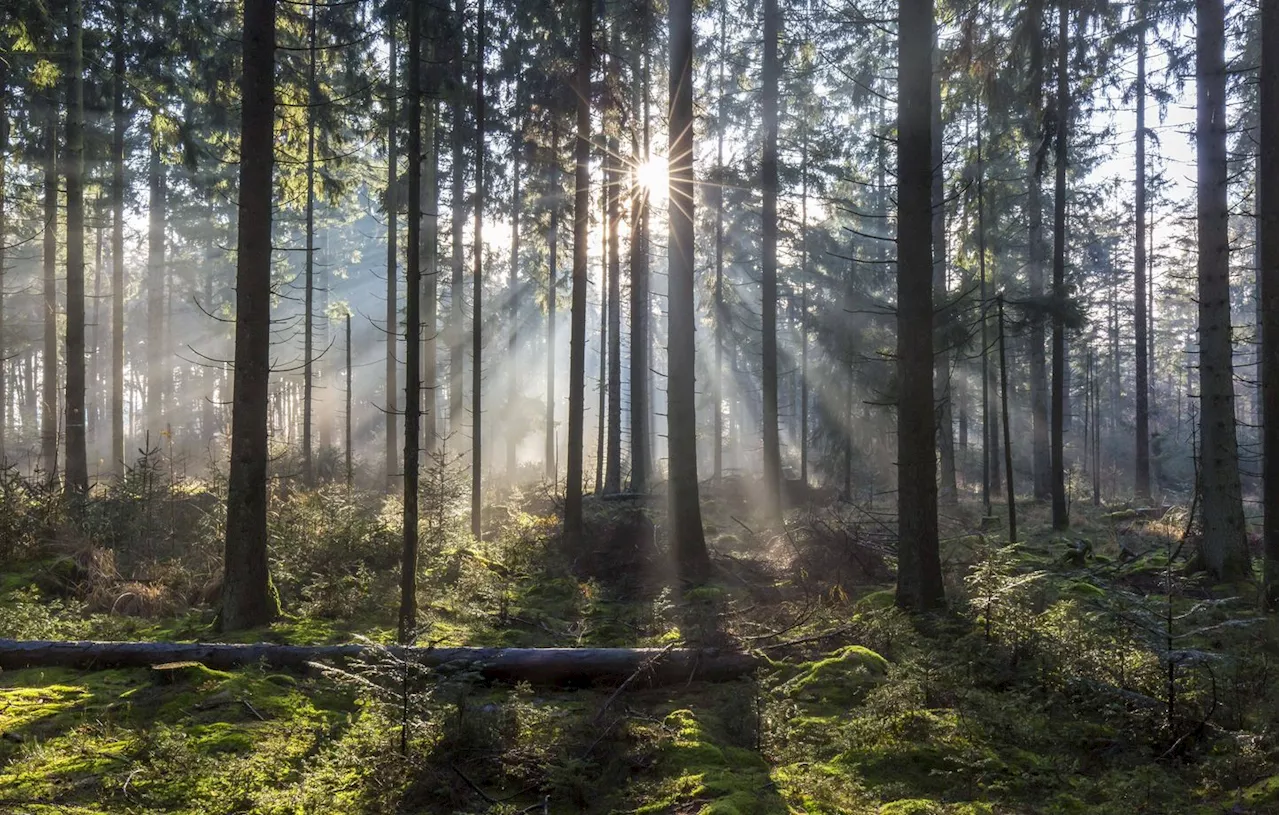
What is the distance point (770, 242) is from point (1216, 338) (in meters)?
9.72

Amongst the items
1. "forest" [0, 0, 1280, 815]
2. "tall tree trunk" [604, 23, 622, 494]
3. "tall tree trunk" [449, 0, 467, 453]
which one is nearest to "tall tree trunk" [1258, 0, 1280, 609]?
"forest" [0, 0, 1280, 815]

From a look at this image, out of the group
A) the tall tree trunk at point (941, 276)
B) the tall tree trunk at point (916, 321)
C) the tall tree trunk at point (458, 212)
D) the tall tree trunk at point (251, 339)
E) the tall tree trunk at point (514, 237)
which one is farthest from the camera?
the tall tree trunk at point (941, 276)

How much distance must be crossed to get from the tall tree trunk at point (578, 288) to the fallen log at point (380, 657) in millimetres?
6992

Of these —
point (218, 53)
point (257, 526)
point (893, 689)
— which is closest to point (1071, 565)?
point (893, 689)

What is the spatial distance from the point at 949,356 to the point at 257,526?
61.1 feet

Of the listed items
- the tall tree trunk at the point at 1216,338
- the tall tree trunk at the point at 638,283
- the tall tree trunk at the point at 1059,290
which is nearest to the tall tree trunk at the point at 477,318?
the tall tree trunk at the point at 638,283

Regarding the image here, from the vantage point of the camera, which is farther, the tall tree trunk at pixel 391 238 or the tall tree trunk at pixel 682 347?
the tall tree trunk at pixel 391 238

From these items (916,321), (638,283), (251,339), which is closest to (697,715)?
(916,321)

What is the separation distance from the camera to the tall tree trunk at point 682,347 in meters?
12.9

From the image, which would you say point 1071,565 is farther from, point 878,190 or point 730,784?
point 878,190

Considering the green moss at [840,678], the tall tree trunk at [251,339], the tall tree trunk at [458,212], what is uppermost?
the tall tree trunk at [458,212]

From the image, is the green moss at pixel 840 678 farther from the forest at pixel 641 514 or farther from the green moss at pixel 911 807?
the green moss at pixel 911 807

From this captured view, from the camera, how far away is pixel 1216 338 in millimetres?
11094

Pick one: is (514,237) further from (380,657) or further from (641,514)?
(380,657)
